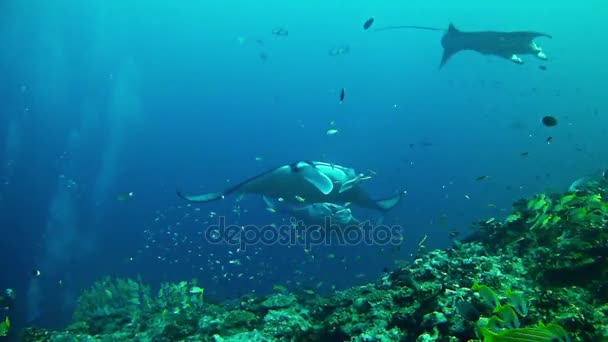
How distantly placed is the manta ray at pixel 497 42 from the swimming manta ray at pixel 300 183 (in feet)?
15.1

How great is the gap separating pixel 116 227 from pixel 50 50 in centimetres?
3888

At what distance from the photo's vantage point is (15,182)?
120 ft

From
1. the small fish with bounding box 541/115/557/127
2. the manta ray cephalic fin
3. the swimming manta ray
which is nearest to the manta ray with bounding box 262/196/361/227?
the swimming manta ray

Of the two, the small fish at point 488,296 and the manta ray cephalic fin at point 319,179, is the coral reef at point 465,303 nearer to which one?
the small fish at point 488,296

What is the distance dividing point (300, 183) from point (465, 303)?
531 cm

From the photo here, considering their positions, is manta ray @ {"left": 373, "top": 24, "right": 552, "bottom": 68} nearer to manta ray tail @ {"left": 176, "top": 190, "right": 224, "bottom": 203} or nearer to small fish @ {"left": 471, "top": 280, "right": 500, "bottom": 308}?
manta ray tail @ {"left": 176, "top": 190, "right": 224, "bottom": 203}

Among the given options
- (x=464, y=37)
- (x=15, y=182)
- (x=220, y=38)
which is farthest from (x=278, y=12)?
(x=464, y=37)

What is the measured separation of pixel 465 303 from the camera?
3395 millimetres

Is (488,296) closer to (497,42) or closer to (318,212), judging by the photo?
(318,212)

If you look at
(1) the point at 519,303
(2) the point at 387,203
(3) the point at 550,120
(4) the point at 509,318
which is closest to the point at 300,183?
(2) the point at 387,203

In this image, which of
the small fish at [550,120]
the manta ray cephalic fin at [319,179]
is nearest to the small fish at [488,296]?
the manta ray cephalic fin at [319,179]

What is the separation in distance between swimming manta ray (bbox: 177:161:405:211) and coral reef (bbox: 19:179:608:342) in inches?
98.4

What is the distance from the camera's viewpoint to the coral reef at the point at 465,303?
3.37 metres

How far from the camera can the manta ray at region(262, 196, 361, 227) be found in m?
8.49
